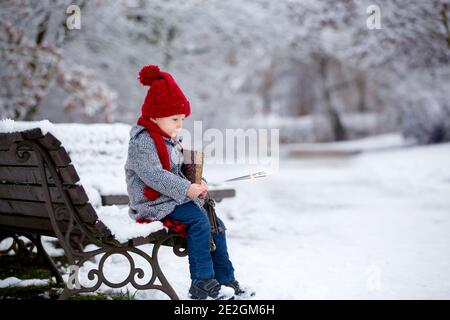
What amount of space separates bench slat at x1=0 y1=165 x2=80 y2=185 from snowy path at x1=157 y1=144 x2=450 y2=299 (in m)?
1.25

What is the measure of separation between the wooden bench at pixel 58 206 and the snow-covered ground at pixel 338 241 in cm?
47

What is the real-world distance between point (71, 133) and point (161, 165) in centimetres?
243

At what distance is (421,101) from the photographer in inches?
723

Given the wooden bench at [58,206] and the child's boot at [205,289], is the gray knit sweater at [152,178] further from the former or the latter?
the child's boot at [205,289]

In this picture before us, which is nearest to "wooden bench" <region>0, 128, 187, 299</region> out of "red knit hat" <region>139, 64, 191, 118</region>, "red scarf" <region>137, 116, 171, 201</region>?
"red scarf" <region>137, 116, 171, 201</region>

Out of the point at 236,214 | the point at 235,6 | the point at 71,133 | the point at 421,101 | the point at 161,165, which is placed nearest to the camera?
the point at 161,165

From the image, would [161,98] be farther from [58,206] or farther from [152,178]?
[58,206]

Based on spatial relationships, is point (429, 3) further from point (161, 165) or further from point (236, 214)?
point (161, 165)

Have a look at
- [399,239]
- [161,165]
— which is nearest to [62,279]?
[161,165]

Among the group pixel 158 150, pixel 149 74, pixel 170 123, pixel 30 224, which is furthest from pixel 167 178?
pixel 30 224

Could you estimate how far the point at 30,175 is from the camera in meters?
3.20

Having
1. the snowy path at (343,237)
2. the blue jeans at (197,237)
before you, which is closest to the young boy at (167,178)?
the blue jeans at (197,237)

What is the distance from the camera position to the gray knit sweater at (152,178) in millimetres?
3125

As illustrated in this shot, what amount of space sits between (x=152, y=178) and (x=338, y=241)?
303 centimetres
